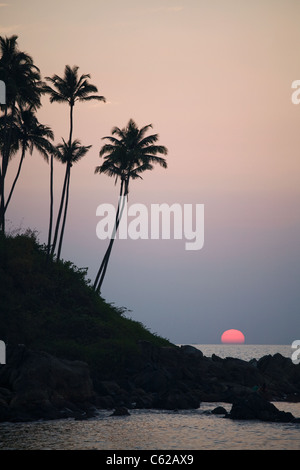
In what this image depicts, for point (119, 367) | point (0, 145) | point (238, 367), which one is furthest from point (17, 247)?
point (238, 367)

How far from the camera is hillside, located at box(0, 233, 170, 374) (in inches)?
1852

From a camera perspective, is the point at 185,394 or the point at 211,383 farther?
the point at 211,383

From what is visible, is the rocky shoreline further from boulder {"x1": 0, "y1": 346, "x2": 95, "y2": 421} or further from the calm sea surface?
the calm sea surface

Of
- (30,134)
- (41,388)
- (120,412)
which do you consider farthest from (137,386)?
(30,134)

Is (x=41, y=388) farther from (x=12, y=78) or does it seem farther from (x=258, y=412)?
(x=12, y=78)

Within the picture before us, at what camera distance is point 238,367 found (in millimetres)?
54969

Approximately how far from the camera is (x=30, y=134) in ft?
197

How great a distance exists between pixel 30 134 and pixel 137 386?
93.7 ft

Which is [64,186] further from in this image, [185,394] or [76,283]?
[185,394]

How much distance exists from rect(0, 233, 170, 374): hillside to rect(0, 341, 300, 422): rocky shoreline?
1974 millimetres

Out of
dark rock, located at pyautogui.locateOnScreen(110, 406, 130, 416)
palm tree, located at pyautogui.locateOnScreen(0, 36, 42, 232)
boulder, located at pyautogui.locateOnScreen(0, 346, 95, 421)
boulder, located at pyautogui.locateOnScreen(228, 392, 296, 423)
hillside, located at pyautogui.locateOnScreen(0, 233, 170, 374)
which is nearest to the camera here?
boulder, located at pyautogui.locateOnScreen(0, 346, 95, 421)

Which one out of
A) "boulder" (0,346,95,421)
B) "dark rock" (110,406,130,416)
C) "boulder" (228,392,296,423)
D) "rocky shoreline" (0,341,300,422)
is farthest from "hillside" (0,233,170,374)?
"boulder" (228,392,296,423)

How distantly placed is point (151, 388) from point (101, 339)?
8.30m

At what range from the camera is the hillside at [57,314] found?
154 ft
